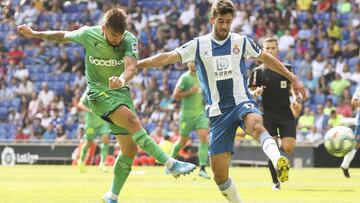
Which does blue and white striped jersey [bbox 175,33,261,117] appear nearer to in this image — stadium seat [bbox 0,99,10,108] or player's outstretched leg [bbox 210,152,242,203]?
player's outstretched leg [bbox 210,152,242,203]

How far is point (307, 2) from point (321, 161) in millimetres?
6648

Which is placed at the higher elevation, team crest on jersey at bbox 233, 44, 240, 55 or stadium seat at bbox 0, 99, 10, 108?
team crest on jersey at bbox 233, 44, 240, 55

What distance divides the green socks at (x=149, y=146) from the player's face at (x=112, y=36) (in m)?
1.12

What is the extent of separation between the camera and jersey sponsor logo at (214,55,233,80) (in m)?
10.3

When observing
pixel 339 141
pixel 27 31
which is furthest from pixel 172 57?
pixel 339 141

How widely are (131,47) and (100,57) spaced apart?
0.53m

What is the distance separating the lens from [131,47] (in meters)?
11.0

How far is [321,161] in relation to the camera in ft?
84.8

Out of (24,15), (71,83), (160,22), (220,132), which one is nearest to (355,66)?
(160,22)

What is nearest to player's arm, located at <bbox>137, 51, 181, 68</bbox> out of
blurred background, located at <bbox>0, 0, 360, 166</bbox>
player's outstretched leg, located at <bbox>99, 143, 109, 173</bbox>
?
player's outstretched leg, located at <bbox>99, 143, 109, 173</bbox>

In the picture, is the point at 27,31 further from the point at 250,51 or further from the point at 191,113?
the point at 191,113

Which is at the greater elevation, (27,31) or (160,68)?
(27,31)

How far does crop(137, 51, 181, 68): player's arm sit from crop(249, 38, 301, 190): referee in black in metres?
5.87

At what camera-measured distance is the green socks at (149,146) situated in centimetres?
1030
